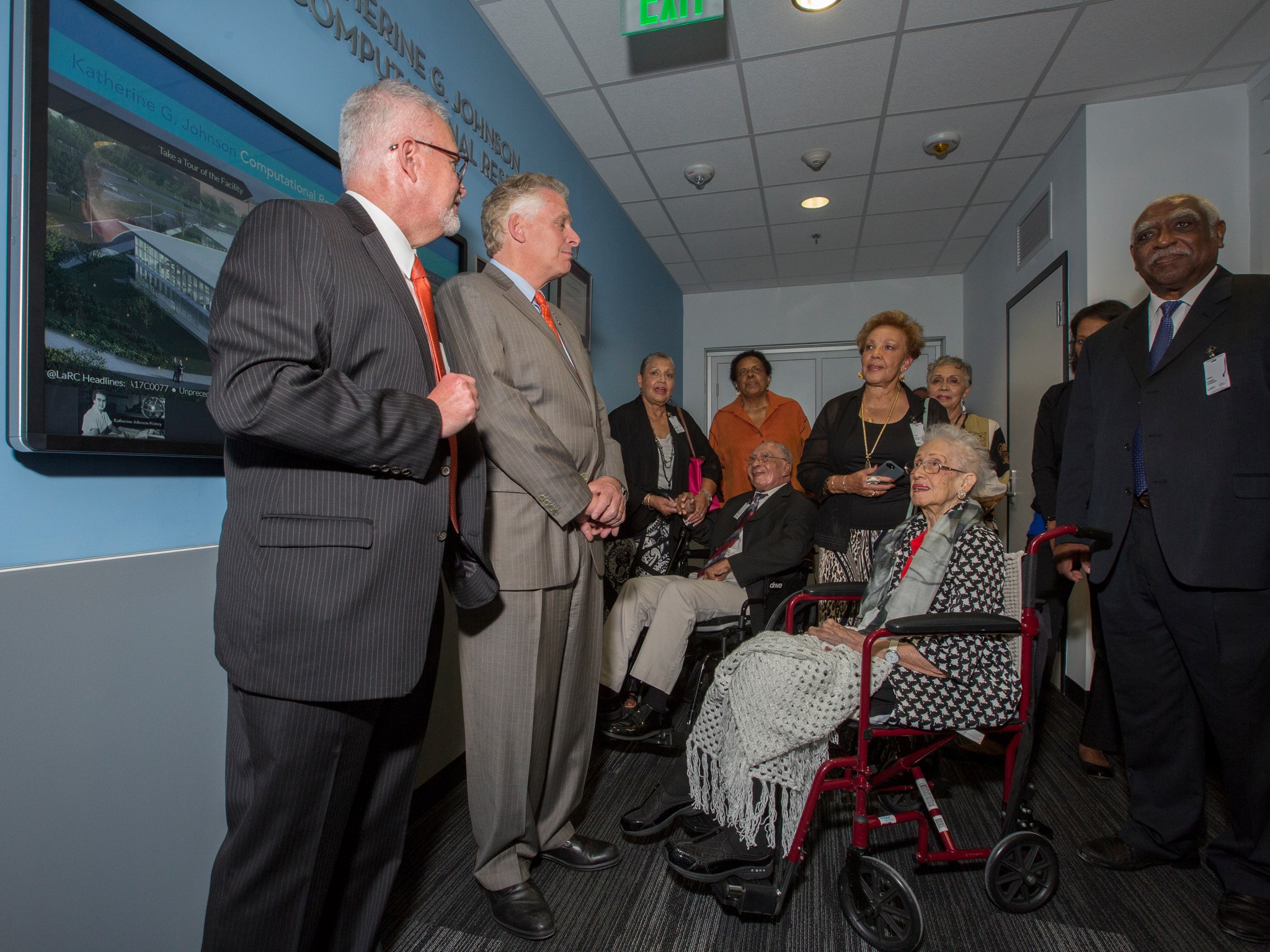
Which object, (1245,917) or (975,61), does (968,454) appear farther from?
(975,61)

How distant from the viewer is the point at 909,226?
4.64 metres

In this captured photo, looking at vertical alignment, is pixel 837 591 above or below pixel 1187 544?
below

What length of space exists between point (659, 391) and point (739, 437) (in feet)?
3.76

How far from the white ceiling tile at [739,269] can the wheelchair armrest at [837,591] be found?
4.00 meters

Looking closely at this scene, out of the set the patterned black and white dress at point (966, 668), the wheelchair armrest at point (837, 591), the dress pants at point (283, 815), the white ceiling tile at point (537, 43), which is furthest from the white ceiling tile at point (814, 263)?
the dress pants at point (283, 815)

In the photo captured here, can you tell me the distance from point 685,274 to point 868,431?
3.60 m

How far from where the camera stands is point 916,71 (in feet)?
9.42

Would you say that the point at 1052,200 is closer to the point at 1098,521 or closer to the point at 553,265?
the point at 1098,521

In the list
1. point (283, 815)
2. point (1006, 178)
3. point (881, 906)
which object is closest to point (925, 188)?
point (1006, 178)

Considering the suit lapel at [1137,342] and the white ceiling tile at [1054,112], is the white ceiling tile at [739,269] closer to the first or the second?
the white ceiling tile at [1054,112]

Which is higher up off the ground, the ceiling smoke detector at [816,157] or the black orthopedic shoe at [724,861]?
the ceiling smoke detector at [816,157]

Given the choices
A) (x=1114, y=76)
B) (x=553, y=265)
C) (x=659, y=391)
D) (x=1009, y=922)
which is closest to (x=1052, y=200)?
(x=1114, y=76)

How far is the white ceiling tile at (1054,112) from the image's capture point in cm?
298

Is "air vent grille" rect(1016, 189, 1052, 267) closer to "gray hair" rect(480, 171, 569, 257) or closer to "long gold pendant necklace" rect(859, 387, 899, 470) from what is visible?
"long gold pendant necklace" rect(859, 387, 899, 470)
